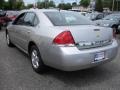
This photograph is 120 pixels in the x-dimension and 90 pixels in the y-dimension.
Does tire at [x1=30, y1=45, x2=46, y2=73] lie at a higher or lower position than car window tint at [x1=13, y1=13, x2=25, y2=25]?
lower

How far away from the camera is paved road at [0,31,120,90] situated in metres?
4.47

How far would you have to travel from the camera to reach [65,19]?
5.29 metres

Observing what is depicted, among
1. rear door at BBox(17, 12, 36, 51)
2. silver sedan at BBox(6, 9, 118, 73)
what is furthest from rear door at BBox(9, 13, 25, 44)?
silver sedan at BBox(6, 9, 118, 73)

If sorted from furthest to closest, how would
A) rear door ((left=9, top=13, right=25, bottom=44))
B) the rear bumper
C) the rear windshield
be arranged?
rear door ((left=9, top=13, right=25, bottom=44)), the rear windshield, the rear bumper

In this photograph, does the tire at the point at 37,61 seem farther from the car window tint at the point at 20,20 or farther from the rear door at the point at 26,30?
the car window tint at the point at 20,20

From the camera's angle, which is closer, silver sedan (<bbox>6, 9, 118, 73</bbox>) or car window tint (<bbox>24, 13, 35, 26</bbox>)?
silver sedan (<bbox>6, 9, 118, 73</bbox>)

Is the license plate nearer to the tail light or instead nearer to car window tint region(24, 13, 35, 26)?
the tail light

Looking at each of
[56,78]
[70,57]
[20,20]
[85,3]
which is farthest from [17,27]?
[85,3]

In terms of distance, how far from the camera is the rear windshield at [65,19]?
510cm

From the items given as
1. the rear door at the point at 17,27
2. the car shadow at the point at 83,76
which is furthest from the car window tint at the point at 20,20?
the car shadow at the point at 83,76

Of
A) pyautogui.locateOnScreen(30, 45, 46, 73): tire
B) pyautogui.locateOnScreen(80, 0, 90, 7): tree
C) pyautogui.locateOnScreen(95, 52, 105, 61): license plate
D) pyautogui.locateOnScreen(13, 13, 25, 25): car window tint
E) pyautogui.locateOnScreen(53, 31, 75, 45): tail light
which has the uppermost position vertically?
pyautogui.locateOnScreen(80, 0, 90, 7): tree

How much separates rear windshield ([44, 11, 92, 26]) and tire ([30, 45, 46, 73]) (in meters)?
0.81

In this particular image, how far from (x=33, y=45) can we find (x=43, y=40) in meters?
0.71

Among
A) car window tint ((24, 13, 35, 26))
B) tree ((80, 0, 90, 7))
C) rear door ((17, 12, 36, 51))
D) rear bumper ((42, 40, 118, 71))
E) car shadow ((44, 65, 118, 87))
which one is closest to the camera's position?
rear bumper ((42, 40, 118, 71))
